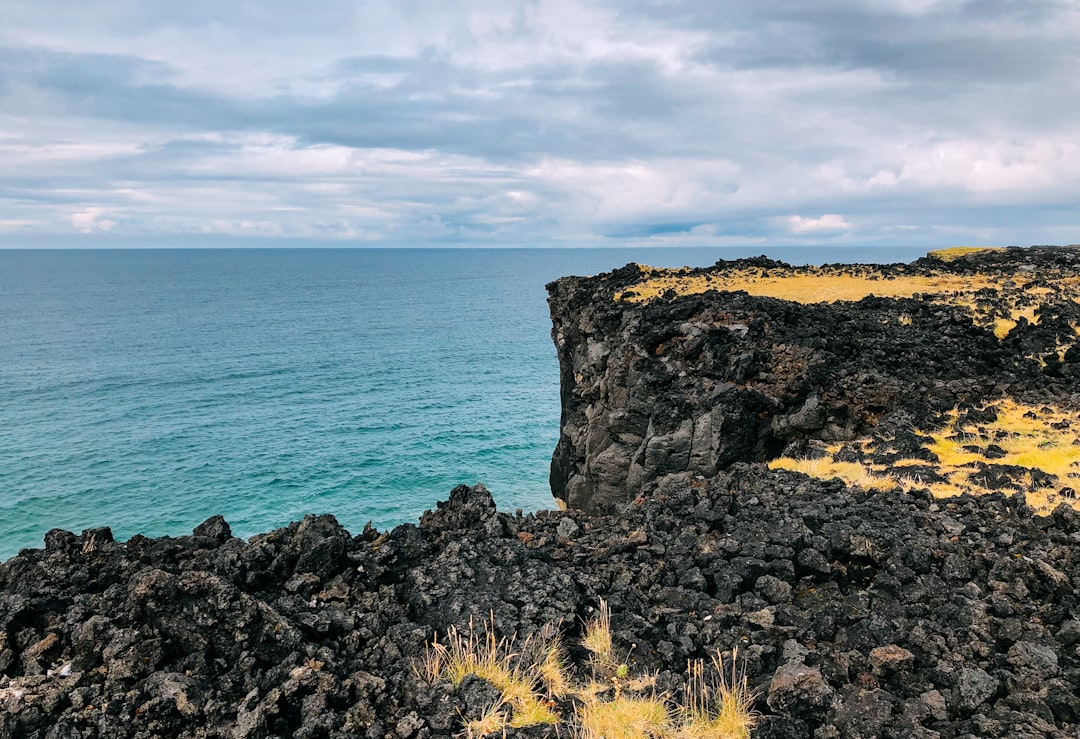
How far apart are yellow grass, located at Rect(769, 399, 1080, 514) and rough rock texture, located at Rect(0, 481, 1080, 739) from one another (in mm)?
2250

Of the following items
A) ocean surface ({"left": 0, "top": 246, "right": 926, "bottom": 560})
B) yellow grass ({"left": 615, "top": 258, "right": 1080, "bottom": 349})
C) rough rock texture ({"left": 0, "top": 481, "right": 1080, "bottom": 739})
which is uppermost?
yellow grass ({"left": 615, "top": 258, "right": 1080, "bottom": 349})

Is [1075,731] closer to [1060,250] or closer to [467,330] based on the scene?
[1060,250]

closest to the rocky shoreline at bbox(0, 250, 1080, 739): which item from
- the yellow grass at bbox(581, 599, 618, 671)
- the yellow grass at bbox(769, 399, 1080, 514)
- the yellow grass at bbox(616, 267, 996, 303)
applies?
the yellow grass at bbox(581, 599, 618, 671)

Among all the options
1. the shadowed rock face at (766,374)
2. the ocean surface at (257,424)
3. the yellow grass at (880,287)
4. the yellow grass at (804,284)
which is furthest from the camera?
the ocean surface at (257,424)

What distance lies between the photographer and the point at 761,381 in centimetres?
2747

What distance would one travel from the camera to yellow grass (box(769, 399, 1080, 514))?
17.2 metres

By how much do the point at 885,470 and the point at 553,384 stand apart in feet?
221

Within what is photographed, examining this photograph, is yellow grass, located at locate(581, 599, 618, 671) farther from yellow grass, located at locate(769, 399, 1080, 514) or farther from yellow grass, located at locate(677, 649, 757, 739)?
yellow grass, located at locate(769, 399, 1080, 514)

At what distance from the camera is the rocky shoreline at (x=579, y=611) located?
8328mm

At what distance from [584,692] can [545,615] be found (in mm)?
1827

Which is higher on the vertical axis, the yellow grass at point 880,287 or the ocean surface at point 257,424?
the yellow grass at point 880,287

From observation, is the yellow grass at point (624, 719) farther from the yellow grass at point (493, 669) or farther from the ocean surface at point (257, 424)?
the ocean surface at point (257, 424)

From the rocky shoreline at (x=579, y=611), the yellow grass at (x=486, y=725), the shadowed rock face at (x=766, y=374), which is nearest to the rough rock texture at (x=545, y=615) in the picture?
the rocky shoreline at (x=579, y=611)

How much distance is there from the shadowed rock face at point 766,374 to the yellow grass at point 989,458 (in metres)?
1.52
